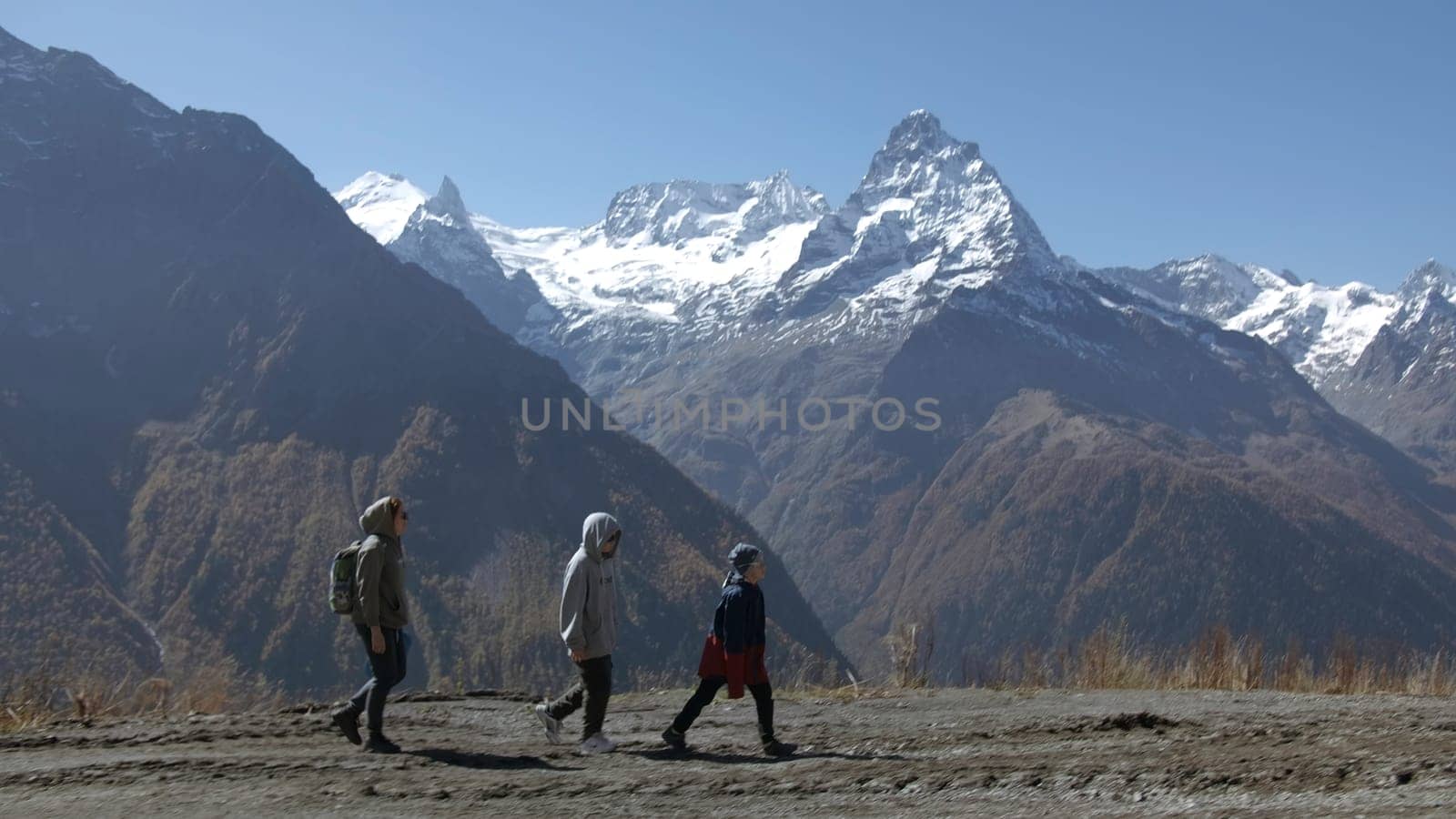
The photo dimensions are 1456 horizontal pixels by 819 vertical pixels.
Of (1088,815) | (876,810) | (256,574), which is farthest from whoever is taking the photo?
(256,574)

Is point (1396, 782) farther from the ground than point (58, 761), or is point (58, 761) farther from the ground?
point (1396, 782)

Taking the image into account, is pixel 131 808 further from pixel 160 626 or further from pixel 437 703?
pixel 160 626

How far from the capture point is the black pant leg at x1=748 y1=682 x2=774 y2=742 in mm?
11734

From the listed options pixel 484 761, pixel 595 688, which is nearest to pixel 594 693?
pixel 595 688

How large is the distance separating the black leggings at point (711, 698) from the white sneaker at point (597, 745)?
62 cm

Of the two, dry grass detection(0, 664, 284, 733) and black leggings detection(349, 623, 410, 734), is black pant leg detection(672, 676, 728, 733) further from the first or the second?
dry grass detection(0, 664, 284, 733)

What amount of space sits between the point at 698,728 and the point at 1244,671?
6687mm

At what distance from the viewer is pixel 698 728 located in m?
13.3

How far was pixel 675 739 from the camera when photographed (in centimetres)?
1197

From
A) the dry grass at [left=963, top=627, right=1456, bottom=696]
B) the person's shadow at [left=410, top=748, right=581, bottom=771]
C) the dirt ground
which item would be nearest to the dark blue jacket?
the dirt ground

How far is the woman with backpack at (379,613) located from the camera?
462 inches

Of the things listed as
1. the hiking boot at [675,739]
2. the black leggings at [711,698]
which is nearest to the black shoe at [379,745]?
the hiking boot at [675,739]

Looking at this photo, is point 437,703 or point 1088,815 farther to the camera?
point 437,703

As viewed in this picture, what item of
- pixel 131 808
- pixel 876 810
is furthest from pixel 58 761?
pixel 876 810
